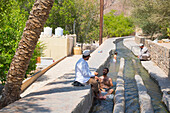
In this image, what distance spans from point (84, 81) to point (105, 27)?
191 ft

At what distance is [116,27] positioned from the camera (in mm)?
65125

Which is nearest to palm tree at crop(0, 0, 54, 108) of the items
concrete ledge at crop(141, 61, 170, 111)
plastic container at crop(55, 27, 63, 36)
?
concrete ledge at crop(141, 61, 170, 111)

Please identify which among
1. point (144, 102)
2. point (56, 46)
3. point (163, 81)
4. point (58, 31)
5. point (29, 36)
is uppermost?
point (58, 31)

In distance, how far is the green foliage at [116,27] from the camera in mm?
63500

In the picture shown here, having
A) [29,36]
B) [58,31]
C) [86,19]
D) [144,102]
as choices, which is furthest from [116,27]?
[29,36]

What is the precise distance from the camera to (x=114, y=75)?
12.0 m

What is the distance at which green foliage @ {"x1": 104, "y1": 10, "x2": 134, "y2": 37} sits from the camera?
6350 cm

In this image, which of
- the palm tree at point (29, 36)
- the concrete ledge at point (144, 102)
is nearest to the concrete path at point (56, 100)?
the palm tree at point (29, 36)

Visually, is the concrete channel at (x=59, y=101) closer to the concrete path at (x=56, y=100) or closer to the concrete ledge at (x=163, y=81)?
the concrete path at (x=56, y=100)

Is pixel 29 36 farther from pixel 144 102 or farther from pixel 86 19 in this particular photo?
pixel 86 19

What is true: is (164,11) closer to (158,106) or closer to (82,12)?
(158,106)

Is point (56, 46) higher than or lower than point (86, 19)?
lower

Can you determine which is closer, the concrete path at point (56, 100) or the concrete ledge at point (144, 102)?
the concrete path at point (56, 100)

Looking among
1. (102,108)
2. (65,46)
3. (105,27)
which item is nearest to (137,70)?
(102,108)
